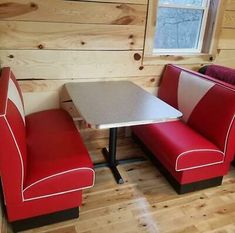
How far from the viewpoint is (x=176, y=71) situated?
2555 millimetres

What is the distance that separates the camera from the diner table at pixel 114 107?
1703mm

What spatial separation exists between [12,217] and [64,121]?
0.89m

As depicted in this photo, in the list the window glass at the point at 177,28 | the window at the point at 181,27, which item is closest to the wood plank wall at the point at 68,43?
the window at the point at 181,27

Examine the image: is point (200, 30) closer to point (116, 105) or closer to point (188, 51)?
point (188, 51)

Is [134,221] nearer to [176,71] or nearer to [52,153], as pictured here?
[52,153]

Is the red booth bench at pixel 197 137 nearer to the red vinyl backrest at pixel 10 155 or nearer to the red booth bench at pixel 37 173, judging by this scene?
the red booth bench at pixel 37 173

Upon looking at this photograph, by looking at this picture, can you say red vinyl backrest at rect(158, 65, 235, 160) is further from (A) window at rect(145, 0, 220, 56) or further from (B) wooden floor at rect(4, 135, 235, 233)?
(B) wooden floor at rect(4, 135, 235, 233)

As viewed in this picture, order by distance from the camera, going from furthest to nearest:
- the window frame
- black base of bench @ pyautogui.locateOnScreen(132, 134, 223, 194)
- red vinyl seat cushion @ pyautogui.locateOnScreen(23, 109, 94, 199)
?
the window frame → black base of bench @ pyautogui.locateOnScreen(132, 134, 223, 194) → red vinyl seat cushion @ pyautogui.locateOnScreen(23, 109, 94, 199)

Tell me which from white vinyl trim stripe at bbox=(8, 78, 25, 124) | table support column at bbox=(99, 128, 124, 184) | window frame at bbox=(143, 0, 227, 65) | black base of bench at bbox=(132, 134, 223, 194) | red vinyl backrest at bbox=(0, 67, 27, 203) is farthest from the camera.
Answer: window frame at bbox=(143, 0, 227, 65)

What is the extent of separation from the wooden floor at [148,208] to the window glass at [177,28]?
139cm

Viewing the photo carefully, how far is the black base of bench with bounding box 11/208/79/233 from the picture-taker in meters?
1.67

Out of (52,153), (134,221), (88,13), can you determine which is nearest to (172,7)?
(88,13)

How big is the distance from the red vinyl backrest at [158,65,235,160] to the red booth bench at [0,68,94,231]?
1043 mm

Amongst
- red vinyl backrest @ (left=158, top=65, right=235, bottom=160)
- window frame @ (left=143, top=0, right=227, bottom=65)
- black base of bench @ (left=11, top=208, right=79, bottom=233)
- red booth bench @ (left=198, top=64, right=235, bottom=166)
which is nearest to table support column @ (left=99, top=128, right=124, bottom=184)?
black base of bench @ (left=11, top=208, right=79, bottom=233)
